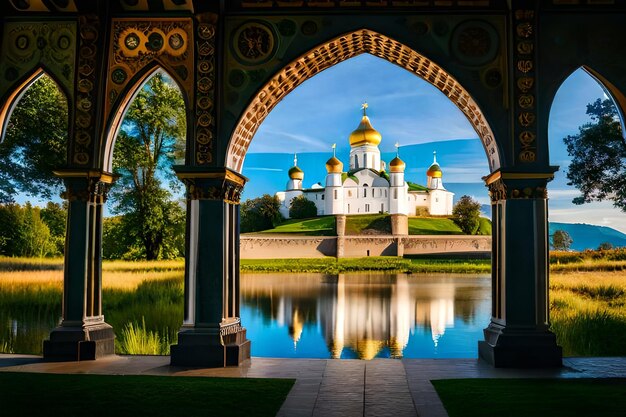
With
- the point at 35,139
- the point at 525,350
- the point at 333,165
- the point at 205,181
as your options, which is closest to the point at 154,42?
the point at 205,181

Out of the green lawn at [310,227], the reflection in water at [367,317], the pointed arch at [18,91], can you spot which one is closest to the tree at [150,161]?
the reflection in water at [367,317]

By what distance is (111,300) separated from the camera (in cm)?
1331

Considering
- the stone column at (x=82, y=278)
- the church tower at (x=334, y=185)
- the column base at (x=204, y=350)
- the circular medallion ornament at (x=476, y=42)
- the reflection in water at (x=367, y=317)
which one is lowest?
the reflection in water at (x=367, y=317)

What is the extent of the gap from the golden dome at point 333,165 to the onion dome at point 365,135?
2624 mm

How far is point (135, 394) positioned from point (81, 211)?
305 cm

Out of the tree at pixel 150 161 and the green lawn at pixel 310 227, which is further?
the green lawn at pixel 310 227

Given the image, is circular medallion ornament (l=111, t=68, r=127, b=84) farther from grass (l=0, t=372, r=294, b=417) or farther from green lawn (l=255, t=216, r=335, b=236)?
green lawn (l=255, t=216, r=335, b=236)

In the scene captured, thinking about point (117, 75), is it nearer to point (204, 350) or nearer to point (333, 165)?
point (204, 350)

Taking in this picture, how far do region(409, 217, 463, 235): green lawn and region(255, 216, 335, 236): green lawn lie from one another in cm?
721

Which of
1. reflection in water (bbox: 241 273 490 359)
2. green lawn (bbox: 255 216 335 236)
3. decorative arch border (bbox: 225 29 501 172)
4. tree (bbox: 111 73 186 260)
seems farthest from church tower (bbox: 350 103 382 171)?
decorative arch border (bbox: 225 29 501 172)

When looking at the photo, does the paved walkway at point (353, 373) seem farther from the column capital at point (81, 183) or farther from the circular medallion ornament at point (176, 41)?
the circular medallion ornament at point (176, 41)

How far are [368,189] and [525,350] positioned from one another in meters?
50.9

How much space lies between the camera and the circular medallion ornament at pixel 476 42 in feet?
25.6

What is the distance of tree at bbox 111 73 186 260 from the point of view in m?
16.8
